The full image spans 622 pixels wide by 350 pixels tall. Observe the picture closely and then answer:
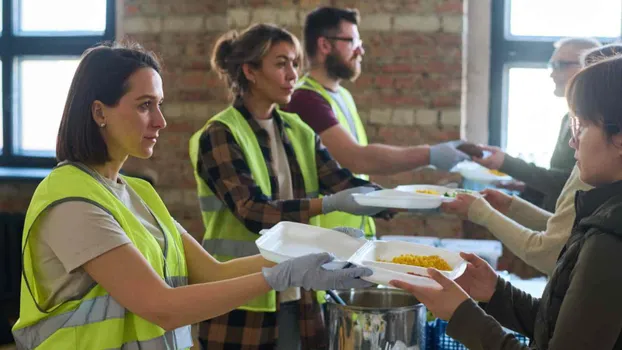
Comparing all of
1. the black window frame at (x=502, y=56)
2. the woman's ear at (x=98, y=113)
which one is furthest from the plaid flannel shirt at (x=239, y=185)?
the black window frame at (x=502, y=56)

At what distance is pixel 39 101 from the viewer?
5082 mm

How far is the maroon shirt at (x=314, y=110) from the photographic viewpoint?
10.3ft

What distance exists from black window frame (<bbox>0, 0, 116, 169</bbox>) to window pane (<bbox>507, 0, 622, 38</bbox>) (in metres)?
2.42

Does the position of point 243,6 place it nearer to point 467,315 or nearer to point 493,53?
point 493,53

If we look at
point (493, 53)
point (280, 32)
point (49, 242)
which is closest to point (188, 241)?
point (49, 242)

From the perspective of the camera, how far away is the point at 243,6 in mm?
4137

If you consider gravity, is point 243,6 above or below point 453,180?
above

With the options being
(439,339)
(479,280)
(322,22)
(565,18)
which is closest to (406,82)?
(322,22)

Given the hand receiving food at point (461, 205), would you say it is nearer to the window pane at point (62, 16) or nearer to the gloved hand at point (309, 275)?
the gloved hand at point (309, 275)

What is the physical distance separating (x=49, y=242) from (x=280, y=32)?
4.35 feet

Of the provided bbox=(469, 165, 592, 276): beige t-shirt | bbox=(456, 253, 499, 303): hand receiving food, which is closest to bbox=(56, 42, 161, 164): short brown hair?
bbox=(456, 253, 499, 303): hand receiving food

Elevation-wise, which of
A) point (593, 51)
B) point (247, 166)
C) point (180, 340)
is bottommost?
point (180, 340)

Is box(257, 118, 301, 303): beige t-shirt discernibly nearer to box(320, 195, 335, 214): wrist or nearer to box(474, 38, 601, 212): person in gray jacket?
box(320, 195, 335, 214): wrist

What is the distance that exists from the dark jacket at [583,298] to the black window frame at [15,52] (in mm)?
3891
